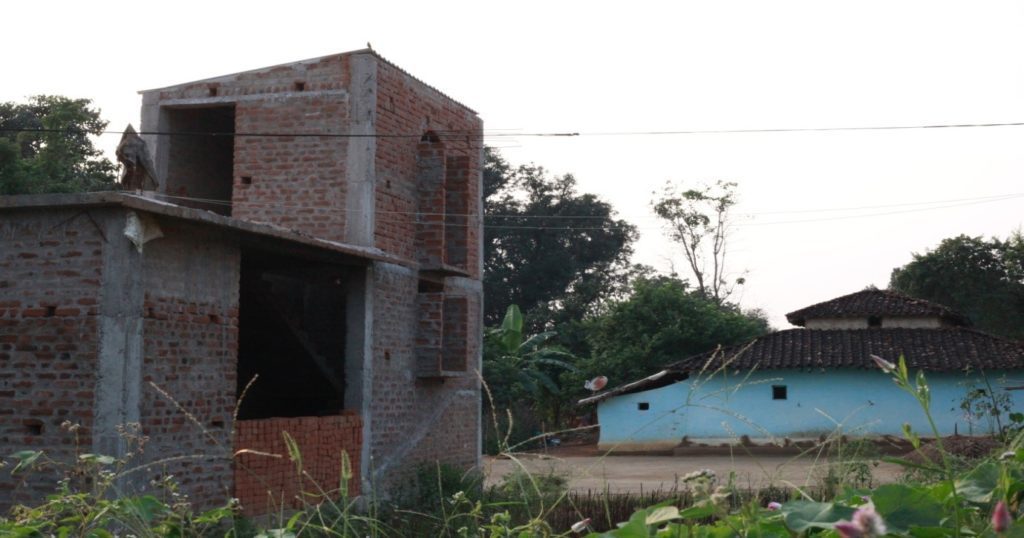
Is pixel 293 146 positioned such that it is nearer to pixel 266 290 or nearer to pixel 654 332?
pixel 266 290

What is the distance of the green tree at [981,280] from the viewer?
37.8 meters

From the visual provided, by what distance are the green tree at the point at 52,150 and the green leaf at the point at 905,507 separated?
21.6m

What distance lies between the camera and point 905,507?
249cm

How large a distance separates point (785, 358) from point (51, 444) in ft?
65.6

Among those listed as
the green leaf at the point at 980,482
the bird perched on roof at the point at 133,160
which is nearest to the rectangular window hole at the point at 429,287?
the bird perched on roof at the point at 133,160

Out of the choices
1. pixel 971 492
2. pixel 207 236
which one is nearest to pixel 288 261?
pixel 207 236

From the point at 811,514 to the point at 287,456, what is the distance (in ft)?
32.4

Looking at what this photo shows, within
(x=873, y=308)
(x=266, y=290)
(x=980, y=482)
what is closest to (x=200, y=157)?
(x=266, y=290)

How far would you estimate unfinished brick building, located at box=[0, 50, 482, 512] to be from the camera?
963 centimetres

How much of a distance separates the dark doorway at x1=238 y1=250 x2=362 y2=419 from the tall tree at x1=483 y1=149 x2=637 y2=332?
26.6 meters

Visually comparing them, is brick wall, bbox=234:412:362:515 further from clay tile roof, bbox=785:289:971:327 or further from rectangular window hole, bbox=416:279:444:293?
clay tile roof, bbox=785:289:971:327

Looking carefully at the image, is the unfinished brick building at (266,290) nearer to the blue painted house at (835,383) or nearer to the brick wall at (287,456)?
the brick wall at (287,456)

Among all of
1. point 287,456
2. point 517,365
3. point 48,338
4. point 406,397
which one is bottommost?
point 287,456

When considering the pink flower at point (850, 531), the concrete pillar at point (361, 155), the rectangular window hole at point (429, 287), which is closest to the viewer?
the pink flower at point (850, 531)
